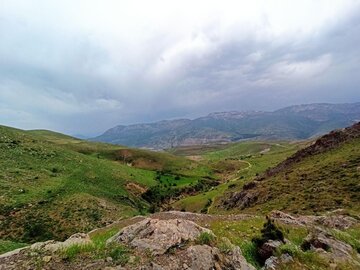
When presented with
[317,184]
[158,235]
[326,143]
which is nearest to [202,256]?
[158,235]

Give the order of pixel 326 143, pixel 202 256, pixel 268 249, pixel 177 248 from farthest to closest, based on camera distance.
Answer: pixel 326 143 → pixel 268 249 → pixel 177 248 → pixel 202 256

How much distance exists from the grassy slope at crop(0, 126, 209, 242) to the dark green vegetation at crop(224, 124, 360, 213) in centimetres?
2055

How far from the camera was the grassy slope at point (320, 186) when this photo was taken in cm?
3516

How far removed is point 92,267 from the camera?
11617 millimetres

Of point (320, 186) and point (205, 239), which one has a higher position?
point (205, 239)

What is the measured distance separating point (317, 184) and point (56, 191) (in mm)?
38945

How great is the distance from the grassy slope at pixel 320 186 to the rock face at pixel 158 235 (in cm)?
2214

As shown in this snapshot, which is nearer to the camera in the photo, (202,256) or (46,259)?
(46,259)

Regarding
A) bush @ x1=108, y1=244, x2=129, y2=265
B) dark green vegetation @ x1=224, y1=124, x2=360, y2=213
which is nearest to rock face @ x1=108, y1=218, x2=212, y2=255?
bush @ x1=108, y1=244, x2=129, y2=265

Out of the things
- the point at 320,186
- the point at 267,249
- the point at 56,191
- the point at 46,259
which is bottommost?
the point at 320,186

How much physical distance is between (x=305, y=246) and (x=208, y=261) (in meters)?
6.10

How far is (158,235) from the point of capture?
563 inches

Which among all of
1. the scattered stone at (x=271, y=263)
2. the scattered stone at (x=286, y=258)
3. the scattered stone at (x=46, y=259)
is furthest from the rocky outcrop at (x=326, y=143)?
the scattered stone at (x=46, y=259)

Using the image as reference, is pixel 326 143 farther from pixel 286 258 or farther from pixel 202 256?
pixel 202 256
